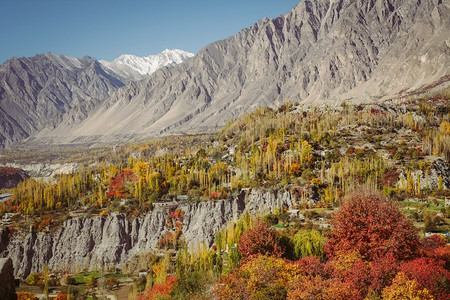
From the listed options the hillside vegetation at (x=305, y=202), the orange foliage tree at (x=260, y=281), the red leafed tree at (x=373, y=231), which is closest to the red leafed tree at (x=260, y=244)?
the hillside vegetation at (x=305, y=202)

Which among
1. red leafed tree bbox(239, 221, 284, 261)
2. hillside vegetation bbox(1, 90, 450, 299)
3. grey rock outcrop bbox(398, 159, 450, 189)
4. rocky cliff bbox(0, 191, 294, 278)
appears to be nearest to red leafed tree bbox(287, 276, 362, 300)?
hillside vegetation bbox(1, 90, 450, 299)

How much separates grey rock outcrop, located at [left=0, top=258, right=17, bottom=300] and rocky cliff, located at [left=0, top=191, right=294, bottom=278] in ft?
145

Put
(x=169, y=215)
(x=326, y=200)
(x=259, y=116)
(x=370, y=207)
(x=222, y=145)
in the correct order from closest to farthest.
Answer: (x=370, y=207), (x=326, y=200), (x=169, y=215), (x=222, y=145), (x=259, y=116)

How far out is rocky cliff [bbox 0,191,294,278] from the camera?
65.4 meters

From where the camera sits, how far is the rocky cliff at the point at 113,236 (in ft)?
214

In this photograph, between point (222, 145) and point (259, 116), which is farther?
point (259, 116)

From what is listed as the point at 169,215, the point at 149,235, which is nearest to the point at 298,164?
the point at 169,215

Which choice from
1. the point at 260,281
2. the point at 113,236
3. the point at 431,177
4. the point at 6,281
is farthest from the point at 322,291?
the point at 431,177

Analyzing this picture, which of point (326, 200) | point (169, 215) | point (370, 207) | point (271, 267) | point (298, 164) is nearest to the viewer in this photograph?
point (271, 267)

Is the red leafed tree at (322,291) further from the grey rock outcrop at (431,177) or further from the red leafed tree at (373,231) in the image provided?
the grey rock outcrop at (431,177)

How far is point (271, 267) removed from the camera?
28.8 m

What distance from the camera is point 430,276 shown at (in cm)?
2597

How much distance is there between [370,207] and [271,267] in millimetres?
10683

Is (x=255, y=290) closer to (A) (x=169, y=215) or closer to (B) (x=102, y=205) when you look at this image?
(A) (x=169, y=215)
